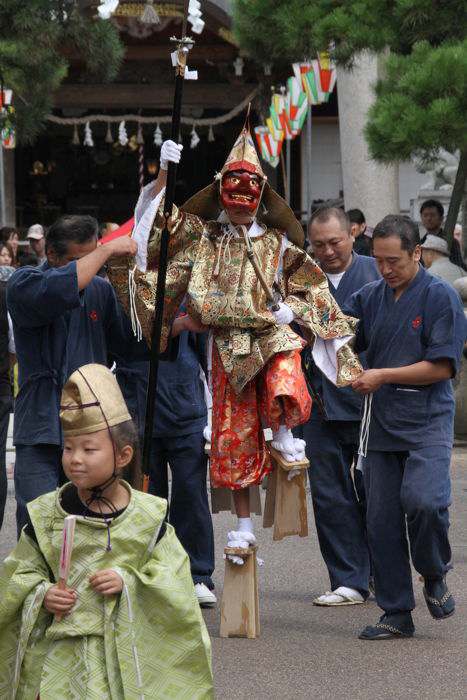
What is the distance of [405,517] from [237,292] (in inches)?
46.8

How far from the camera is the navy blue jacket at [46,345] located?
521cm

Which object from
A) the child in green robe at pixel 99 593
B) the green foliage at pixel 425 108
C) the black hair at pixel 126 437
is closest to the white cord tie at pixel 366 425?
the black hair at pixel 126 437

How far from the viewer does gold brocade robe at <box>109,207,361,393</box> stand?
18.6 feet

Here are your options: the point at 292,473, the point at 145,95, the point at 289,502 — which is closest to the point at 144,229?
the point at 292,473

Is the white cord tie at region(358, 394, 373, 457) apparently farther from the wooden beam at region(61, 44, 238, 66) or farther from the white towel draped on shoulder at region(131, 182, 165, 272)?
the wooden beam at region(61, 44, 238, 66)

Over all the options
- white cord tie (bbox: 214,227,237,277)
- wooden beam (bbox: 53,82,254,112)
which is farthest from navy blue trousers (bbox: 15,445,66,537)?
wooden beam (bbox: 53,82,254,112)

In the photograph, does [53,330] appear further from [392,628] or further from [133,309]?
[392,628]

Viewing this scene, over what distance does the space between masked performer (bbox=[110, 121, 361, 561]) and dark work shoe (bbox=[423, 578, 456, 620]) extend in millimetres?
779

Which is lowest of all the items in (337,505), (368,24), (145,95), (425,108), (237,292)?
(337,505)

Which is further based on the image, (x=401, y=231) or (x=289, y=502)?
(x=289, y=502)

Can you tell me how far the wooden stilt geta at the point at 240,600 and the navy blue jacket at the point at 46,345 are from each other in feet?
3.34

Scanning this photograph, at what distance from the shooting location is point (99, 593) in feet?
12.2

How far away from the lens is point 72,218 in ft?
18.0

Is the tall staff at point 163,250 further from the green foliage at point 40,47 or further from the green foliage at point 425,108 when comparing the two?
the green foliage at point 40,47
